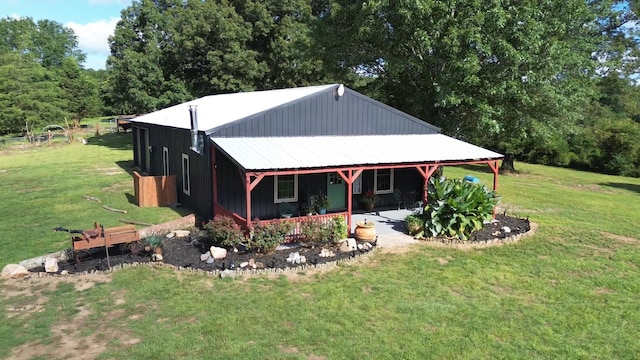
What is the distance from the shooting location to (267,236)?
11195 mm

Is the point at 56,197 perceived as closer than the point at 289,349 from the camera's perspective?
No

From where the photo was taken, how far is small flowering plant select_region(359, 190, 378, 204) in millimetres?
15945

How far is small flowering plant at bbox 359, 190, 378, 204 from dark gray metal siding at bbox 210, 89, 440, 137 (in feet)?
6.94

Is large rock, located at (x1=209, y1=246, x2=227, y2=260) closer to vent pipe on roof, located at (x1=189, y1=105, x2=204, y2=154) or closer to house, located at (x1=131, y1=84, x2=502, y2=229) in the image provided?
house, located at (x1=131, y1=84, x2=502, y2=229)

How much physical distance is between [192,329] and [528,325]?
5.90 m

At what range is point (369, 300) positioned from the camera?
900cm

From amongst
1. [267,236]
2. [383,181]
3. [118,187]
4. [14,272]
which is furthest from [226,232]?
[118,187]

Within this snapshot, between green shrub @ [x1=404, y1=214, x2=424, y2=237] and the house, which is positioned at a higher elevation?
the house

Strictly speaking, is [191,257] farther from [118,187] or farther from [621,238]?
[621,238]

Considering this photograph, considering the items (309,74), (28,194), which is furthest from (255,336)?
(309,74)

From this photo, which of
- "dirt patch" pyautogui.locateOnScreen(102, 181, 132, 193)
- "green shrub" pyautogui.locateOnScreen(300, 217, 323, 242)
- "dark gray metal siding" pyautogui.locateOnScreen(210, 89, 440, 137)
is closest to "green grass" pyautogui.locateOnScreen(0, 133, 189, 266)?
"dirt patch" pyautogui.locateOnScreen(102, 181, 132, 193)

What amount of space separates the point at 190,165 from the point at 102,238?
5.78 m

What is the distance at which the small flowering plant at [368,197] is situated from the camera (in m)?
15.9

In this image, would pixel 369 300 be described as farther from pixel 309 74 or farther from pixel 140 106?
pixel 140 106
